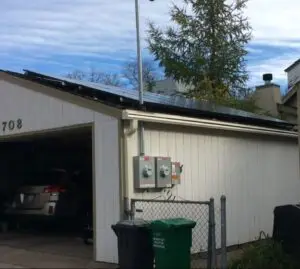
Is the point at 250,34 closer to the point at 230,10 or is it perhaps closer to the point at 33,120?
the point at 230,10

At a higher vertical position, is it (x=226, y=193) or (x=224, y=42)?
(x=224, y=42)

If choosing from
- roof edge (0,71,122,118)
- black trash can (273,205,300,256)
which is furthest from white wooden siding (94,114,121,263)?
black trash can (273,205,300,256)

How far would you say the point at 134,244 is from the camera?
27.1 feet

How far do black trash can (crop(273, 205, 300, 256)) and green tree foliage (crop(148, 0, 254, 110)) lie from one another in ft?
62.2

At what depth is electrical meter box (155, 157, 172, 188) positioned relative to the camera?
376 inches

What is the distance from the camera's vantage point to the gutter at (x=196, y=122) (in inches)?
364

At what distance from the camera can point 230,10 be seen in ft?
96.4

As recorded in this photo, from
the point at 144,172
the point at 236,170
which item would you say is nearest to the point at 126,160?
the point at 144,172

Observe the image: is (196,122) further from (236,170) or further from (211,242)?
(211,242)

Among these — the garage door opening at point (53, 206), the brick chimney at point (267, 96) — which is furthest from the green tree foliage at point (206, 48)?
the garage door opening at point (53, 206)

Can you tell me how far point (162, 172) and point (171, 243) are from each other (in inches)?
74.4

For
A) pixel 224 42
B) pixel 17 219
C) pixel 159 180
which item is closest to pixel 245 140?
pixel 159 180

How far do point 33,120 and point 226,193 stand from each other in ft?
13.8

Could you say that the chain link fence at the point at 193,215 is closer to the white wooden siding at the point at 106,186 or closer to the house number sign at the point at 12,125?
the white wooden siding at the point at 106,186
